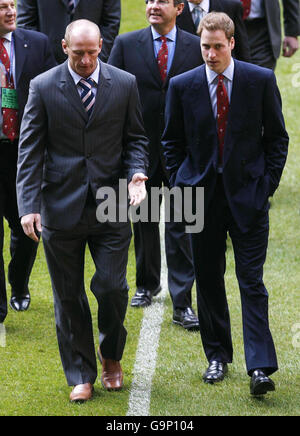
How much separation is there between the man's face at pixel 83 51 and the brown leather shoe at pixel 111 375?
1745 mm

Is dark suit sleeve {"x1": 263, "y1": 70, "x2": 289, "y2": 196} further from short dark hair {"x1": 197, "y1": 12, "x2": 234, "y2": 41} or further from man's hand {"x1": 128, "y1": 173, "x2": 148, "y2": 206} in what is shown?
man's hand {"x1": 128, "y1": 173, "x2": 148, "y2": 206}

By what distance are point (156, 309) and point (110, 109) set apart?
2.62m

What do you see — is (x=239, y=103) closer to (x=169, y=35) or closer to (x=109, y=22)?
(x=169, y=35)

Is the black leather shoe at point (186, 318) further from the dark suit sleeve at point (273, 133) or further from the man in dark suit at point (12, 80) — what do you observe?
the dark suit sleeve at point (273, 133)

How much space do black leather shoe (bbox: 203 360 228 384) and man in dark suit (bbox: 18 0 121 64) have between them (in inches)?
130

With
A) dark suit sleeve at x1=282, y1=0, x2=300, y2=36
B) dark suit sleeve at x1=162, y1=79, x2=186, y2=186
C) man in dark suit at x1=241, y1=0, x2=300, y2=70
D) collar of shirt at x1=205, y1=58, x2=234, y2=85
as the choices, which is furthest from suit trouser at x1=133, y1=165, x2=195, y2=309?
dark suit sleeve at x1=282, y1=0, x2=300, y2=36

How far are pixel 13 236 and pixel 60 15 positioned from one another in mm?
1922

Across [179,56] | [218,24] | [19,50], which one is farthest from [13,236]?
[218,24]

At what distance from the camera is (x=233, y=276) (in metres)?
9.70

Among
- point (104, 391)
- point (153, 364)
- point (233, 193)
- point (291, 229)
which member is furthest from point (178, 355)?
point (291, 229)

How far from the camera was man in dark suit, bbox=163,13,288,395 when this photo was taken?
6727 mm

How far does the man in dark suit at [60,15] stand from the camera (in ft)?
30.9
